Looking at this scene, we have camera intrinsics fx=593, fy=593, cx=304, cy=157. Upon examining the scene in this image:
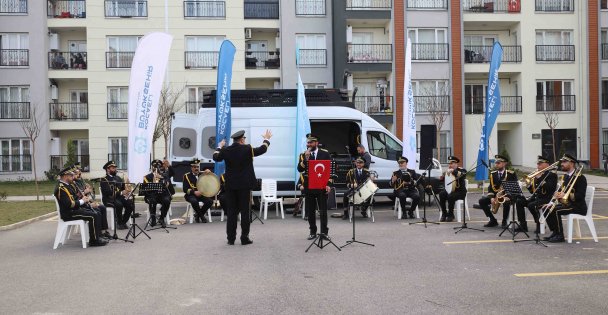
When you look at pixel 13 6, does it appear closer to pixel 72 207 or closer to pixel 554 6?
pixel 72 207

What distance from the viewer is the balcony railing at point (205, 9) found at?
33.4 meters

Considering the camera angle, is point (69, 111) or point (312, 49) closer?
point (312, 49)

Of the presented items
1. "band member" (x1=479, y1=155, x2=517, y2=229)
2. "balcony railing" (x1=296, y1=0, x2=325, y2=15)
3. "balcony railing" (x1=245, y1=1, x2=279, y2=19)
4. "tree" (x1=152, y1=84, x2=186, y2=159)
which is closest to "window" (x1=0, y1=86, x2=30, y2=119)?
"tree" (x1=152, y1=84, x2=186, y2=159)

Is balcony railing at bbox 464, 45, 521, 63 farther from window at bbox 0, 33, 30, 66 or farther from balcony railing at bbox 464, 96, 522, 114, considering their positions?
window at bbox 0, 33, 30, 66

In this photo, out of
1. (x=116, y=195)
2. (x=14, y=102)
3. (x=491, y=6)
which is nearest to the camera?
(x=116, y=195)

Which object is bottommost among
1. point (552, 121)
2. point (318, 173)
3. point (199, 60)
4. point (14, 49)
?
point (318, 173)

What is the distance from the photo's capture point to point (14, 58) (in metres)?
33.2

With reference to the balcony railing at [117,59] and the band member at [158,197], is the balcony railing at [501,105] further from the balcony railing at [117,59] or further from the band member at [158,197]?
the band member at [158,197]

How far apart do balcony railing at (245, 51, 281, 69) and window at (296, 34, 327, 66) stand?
1416 mm

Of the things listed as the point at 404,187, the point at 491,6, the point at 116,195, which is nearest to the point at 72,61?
the point at 116,195

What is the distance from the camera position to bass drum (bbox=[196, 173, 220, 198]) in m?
13.6

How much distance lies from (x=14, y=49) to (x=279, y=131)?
2284cm

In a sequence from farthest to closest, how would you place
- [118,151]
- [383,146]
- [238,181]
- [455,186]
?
1. [118,151]
2. [383,146]
3. [455,186]
4. [238,181]

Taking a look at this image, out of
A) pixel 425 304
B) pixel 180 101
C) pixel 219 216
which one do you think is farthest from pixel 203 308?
pixel 180 101
